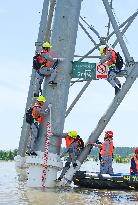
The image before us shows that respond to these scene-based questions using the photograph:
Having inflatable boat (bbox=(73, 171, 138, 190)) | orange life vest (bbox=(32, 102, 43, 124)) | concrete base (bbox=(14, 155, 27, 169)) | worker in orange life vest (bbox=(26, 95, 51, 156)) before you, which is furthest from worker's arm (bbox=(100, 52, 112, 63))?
concrete base (bbox=(14, 155, 27, 169))

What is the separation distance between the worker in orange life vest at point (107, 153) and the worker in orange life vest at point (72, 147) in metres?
0.68

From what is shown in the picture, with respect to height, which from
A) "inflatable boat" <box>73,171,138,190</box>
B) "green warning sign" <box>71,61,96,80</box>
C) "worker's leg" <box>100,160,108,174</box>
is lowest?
"inflatable boat" <box>73,171,138,190</box>

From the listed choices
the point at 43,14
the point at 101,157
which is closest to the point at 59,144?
the point at 101,157

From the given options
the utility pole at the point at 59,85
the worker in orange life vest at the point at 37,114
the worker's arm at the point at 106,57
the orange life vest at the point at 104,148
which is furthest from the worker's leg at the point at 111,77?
the worker in orange life vest at the point at 37,114

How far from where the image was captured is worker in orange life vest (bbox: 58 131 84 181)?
13.9 metres

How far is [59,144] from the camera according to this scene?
13.7 m

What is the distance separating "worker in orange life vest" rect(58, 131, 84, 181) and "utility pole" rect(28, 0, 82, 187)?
353 mm

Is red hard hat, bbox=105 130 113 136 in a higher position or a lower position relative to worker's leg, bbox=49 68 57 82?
lower

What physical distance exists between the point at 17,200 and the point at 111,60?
6.18 metres

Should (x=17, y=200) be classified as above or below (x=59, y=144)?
below

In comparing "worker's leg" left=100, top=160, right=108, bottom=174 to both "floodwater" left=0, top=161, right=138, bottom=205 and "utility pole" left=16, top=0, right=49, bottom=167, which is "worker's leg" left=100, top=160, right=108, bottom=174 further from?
"utility pole" left=16, top=0, right=49, bottom=167

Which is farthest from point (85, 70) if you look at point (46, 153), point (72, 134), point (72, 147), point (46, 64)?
point (46, 153)

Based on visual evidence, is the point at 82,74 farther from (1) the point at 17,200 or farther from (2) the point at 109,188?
(1) the point at 17,200

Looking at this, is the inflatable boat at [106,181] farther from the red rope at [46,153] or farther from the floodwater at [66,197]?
the red rope at [46,153]
